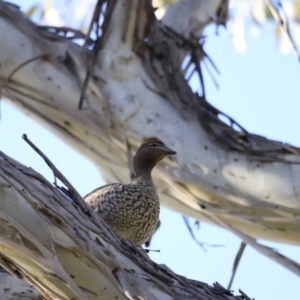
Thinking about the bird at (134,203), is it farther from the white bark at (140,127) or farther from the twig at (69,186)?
the twig at (69,186)

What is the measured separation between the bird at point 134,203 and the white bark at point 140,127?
0.37 ft

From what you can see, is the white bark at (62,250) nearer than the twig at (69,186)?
Yes

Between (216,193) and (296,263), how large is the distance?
28.2 inches

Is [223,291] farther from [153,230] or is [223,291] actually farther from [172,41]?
[172,41]

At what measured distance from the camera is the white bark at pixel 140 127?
448cm

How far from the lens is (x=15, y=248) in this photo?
2.88 meters

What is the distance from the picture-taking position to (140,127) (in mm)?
4941

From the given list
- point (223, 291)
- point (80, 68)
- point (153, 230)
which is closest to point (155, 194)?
point (153, 230)

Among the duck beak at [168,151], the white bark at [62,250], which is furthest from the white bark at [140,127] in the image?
the white bark at [62,250]

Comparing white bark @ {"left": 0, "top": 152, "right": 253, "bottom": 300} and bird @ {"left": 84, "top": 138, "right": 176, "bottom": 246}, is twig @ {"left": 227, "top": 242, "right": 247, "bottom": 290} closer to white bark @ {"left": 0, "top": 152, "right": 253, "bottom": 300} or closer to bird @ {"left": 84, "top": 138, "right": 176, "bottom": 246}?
bird @ {"left": 84, "top": 138, "right": 176, "bottom": 246}

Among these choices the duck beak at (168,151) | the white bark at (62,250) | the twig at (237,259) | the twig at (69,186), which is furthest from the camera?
the duck beak at (168,151)

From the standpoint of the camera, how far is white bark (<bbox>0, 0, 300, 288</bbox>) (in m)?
4.48

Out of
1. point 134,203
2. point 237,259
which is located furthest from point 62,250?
point 237,259

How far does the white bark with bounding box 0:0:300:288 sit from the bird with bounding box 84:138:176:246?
0.37 ft
